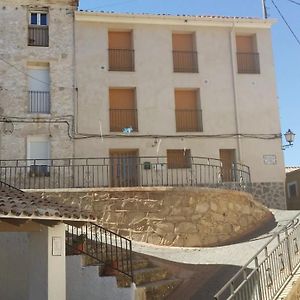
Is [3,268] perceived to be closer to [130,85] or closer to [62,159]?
[62,159]

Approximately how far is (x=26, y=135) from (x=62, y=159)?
69.2 inches

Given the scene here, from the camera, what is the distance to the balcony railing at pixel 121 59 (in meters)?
21.3

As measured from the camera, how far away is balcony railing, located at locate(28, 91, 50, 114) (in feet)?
66.2

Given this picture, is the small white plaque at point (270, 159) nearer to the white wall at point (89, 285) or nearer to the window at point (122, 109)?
the window at point (122, 109)

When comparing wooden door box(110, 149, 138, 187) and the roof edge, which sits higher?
the roof edge

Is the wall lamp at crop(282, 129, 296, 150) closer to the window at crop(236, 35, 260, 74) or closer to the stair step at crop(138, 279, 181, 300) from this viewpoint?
the window at crop(236, 35, 260, 74)

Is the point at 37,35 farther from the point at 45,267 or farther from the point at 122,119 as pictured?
the point at 45,267

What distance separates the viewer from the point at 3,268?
37.1ft

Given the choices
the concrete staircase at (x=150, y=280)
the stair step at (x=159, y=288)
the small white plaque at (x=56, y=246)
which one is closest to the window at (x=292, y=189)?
the concrete staircase at (x=150, y=280)

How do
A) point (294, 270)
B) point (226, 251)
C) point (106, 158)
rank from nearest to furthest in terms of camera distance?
point (294, 270)
point (226, 251)
point (106, 158)

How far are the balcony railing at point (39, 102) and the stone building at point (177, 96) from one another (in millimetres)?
1221

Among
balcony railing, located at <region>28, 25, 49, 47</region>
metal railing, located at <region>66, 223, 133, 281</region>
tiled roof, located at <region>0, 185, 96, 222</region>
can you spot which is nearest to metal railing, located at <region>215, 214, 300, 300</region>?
metal railing, located at <region>66, 223, 133, 281</region>

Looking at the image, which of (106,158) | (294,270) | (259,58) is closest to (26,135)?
(106,158)

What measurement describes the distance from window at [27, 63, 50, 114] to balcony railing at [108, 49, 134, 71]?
8.56 ft
